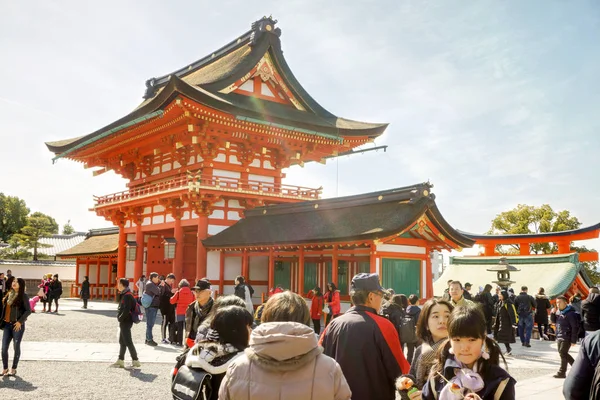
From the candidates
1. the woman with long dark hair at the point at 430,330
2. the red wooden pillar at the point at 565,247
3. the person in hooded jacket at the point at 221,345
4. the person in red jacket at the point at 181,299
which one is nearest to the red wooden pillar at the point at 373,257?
the person in red jacket at the point at 181,299

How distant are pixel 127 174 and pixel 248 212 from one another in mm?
9319

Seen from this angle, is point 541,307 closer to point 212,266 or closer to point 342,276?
point 342,276

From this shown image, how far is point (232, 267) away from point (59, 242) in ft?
109

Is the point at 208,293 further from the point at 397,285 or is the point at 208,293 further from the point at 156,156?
the point at 156,156

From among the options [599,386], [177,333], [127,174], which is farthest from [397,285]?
A: [127,174]

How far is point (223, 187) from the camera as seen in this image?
75.1 ft

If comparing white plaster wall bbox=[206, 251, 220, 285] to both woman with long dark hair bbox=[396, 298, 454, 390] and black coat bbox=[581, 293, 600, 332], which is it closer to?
black coat bbox=[581, 293, 600, 332]

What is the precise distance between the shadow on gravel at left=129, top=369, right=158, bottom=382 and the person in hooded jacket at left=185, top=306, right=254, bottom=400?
228 inches

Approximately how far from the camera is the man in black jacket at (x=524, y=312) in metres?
14.8

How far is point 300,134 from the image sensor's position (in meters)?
24.3

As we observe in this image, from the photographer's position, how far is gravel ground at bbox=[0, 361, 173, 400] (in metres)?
7.77

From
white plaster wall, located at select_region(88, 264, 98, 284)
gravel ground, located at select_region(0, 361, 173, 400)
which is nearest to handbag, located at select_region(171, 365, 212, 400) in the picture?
gravel ground, located at select_region(0, 361, 173, 400)

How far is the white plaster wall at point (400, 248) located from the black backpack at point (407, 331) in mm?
8502

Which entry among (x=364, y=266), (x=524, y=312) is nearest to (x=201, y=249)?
(x=364, y=266)
